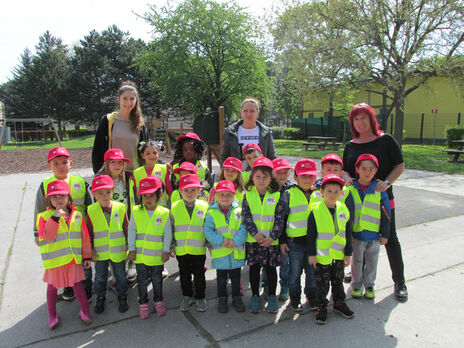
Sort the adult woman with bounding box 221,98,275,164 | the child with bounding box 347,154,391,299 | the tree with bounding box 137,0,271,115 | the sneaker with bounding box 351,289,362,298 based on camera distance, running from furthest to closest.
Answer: the tree with bounding box 137,0,271,115, the adult woman with bounding box 221,98,275,164, the sneaker with bounding box 351,289,362,298, the child with bounding box 347,154,391,299

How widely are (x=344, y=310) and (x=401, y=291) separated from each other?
0.71m

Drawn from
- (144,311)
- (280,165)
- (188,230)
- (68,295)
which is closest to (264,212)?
(280,165)

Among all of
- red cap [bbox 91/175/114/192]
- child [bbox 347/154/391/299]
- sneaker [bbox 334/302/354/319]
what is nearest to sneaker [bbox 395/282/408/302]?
child [bbox 347/154/391/299]

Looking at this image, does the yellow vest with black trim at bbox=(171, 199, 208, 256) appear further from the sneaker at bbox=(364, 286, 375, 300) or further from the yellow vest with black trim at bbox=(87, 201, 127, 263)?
the sneaker at bbox=(364, 286, 375, 300)

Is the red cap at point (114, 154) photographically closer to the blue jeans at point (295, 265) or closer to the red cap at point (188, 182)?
the red cap at point (188, 182)

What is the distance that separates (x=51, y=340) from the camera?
258 cm

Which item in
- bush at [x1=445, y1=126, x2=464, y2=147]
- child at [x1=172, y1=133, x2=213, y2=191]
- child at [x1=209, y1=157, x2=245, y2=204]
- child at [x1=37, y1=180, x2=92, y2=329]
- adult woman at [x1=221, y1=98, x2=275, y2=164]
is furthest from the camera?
bush at [x1=445, y1=126, x2=464, y2=147]

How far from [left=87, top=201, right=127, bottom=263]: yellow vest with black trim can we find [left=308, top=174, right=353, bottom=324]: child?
1.67 m

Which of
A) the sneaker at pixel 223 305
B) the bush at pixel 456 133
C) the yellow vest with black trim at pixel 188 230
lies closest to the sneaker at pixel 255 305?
the sneaker at pixel 223 305

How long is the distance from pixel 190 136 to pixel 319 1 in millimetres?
16663

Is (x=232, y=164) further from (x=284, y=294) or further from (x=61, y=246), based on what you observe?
(x=61, y=246)

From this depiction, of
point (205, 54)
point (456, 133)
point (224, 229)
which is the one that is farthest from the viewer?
point (205, 54)

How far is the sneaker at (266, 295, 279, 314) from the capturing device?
2902 mm

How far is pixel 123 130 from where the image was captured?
361 cm
